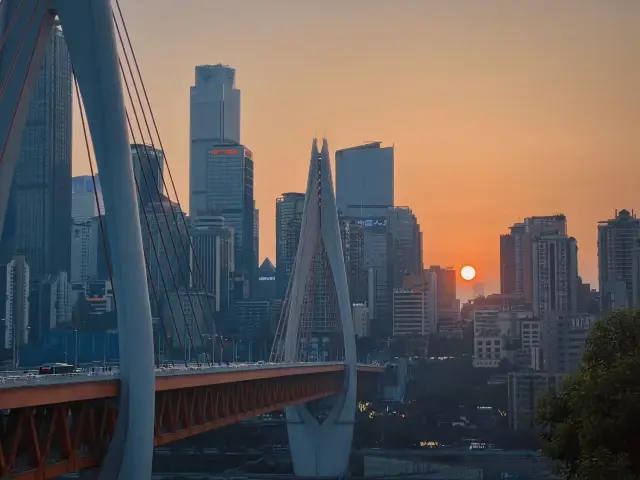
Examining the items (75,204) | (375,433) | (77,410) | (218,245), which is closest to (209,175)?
(75,204)

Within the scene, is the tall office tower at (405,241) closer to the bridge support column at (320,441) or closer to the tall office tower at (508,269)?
the tall office tower at (508,269)

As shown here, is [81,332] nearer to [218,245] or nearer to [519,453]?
[218,245]

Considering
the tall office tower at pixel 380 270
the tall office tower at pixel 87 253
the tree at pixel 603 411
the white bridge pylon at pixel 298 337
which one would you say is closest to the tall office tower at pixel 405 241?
the tall office tower at pixel 380 270

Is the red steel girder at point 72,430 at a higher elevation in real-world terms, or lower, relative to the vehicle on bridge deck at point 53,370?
lower

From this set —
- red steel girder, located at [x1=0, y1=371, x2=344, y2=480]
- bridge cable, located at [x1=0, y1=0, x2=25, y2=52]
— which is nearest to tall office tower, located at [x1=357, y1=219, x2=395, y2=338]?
red steel girder, located at [x1=0, y1=371, x2=344, y2=480]

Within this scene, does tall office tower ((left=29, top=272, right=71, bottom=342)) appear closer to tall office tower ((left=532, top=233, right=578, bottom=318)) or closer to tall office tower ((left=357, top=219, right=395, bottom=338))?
tall office tower ((left=357, top=219, right=395, bottom=338))

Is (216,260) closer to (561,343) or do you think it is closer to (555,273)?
(555,273)

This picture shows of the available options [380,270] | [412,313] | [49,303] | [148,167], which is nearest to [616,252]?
[412,313]
